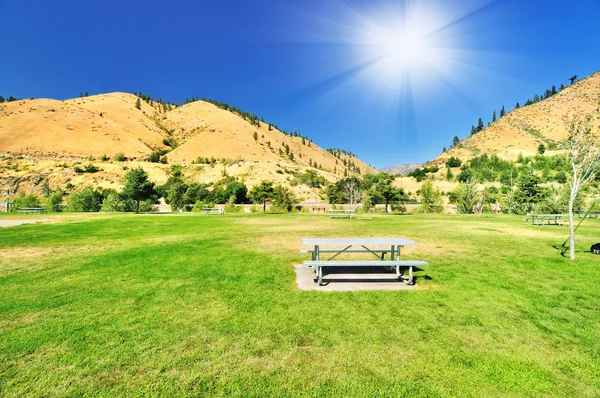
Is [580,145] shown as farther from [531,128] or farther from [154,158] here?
[531,128]

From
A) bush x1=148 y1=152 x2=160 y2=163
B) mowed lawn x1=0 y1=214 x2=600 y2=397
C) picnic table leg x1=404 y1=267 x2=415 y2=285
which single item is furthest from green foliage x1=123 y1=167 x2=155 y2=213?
bush x1=148 y1=152 x2=160 y2=163

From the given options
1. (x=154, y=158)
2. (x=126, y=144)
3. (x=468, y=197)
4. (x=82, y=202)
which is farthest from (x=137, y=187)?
(x=126, y=144)

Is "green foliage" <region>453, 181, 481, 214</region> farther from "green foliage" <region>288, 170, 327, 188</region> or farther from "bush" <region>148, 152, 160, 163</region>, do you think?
"bush" <region>148, 152, 160, 163</region>

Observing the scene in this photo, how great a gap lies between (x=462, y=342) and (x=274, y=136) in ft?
614

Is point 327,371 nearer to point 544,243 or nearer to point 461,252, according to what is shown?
point 461,252

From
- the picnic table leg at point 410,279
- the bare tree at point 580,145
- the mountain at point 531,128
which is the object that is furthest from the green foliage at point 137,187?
the mountain at point 531,128

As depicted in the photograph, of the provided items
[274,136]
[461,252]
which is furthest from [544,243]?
[274,136]

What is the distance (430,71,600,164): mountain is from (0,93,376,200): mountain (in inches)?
2607

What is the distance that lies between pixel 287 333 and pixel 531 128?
160475 millimetres

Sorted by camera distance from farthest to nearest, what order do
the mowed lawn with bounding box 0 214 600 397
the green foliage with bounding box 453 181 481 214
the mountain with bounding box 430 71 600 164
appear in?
the mountain with bounding box 430 71 600 164, the green foliage with bounding box 453 181 481 214, the mowed lawn with bounding box 0 214 600 397

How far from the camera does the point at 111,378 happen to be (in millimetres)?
3539

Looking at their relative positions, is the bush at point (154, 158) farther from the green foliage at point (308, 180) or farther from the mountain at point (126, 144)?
the green foliage at point (308, 180)

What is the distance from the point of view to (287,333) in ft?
15.5

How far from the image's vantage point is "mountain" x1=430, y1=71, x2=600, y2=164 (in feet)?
363
